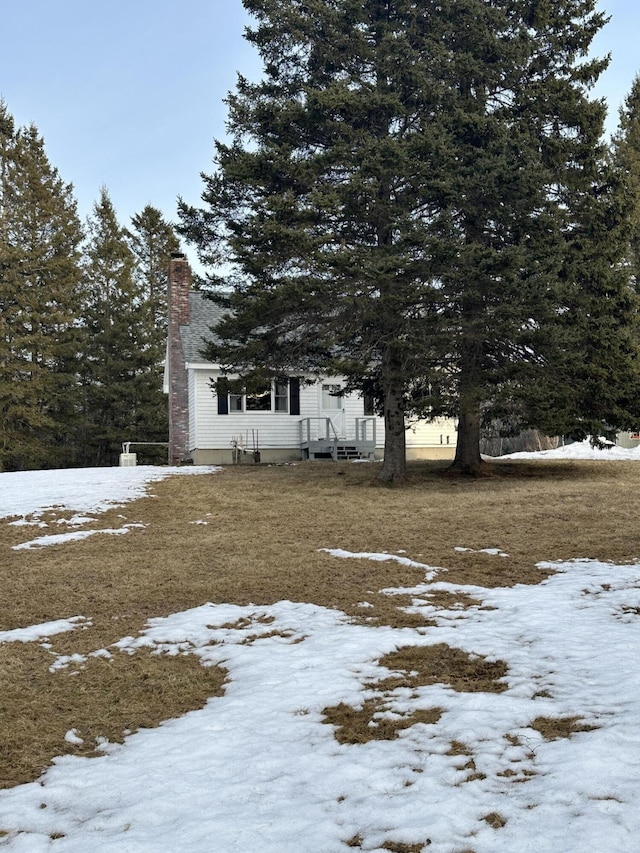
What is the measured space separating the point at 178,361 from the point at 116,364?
38.9 ft

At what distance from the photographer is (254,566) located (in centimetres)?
869

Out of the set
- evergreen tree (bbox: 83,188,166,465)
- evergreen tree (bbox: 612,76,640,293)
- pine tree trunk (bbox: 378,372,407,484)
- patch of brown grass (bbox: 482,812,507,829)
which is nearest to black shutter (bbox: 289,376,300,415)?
pine tree trunk (bbox: 378,372,407,484)

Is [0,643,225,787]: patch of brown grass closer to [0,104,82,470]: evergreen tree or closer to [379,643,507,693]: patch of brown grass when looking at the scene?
[379,643,507,693]: patch of brown grass

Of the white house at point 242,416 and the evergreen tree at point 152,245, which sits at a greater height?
the evergreen tree at point 152,245

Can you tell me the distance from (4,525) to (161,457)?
91.3 ft

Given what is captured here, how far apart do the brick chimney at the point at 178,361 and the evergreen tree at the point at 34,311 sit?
10.2 m

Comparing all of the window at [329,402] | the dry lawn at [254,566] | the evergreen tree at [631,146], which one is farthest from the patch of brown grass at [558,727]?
the window at [329,402]

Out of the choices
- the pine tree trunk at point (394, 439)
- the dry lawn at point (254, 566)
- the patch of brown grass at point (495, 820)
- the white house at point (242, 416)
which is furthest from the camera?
the white house at point (242, 416)

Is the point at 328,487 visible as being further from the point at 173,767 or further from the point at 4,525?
the point at 173,767

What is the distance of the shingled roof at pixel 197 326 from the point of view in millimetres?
24531

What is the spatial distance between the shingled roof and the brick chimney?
0.33m

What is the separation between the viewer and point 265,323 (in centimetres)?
1611

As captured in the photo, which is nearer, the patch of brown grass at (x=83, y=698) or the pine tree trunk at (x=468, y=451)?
the patch of brown grass at (x=83, y=698)

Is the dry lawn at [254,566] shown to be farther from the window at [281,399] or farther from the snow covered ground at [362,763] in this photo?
the window at [281,399]
